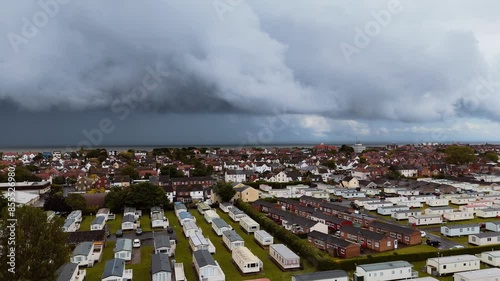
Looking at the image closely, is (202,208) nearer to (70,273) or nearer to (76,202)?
(76,202)

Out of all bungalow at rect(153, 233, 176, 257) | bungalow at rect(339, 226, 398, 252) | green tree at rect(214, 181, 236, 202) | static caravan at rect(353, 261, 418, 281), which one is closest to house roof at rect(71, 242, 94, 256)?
→ bungalow at rect(153, 233, 176, 257)

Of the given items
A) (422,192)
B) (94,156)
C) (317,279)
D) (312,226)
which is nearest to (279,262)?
(317,279)

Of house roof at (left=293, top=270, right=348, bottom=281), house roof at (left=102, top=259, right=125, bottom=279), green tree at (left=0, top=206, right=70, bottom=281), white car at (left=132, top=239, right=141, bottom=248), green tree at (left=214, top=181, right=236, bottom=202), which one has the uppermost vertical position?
green tree at (left=0, top=206, right=70, bottom=281)

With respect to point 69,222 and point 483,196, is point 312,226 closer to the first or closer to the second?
point 69,222

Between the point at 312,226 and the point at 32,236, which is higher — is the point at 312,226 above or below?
below

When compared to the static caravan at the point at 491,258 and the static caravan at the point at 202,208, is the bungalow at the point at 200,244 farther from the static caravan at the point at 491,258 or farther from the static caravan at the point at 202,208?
the static caravan at the point at 491,258

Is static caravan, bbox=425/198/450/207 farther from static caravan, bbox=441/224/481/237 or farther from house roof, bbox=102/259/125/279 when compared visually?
house roof, bbox=102/259/125/279

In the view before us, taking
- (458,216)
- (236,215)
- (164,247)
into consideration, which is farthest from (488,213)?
(164,247)
